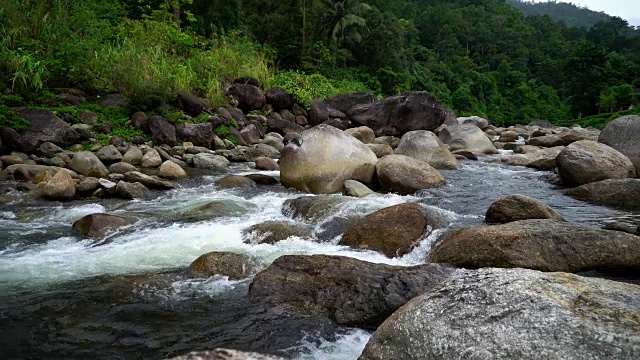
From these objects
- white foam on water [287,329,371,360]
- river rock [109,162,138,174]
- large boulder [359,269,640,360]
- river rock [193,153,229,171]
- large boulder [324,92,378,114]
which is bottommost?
river rock [193,153,229,171]

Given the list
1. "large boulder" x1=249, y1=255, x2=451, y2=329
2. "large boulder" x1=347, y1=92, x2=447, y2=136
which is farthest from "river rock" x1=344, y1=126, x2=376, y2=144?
"large boulder" x1=249, y1=255, x2=451, y2=329

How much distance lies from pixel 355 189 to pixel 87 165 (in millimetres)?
5993

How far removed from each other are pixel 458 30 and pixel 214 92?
6286 cm

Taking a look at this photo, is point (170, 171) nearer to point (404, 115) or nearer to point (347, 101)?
point (404, 115)

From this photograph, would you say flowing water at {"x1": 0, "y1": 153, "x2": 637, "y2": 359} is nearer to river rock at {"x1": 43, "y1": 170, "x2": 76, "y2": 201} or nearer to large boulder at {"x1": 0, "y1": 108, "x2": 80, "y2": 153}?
river rock at {"x1": 43, "y1": 170, "x2": 76, "y2": 201}

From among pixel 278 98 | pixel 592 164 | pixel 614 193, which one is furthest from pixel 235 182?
pixel 278 98

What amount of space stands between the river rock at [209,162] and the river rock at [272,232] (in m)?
5.79

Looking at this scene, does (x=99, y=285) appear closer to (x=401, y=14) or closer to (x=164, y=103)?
(x=164, y=103)

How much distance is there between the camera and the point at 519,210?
278 inches

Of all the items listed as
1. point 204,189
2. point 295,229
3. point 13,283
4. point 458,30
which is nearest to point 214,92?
point 204,189

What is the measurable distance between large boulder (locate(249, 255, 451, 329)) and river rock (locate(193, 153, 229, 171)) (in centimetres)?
775

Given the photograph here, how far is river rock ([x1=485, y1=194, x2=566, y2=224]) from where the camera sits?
693cm

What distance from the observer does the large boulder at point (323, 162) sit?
9992 millimetres

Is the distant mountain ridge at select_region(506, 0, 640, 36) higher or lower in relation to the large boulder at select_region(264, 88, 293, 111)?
higher
